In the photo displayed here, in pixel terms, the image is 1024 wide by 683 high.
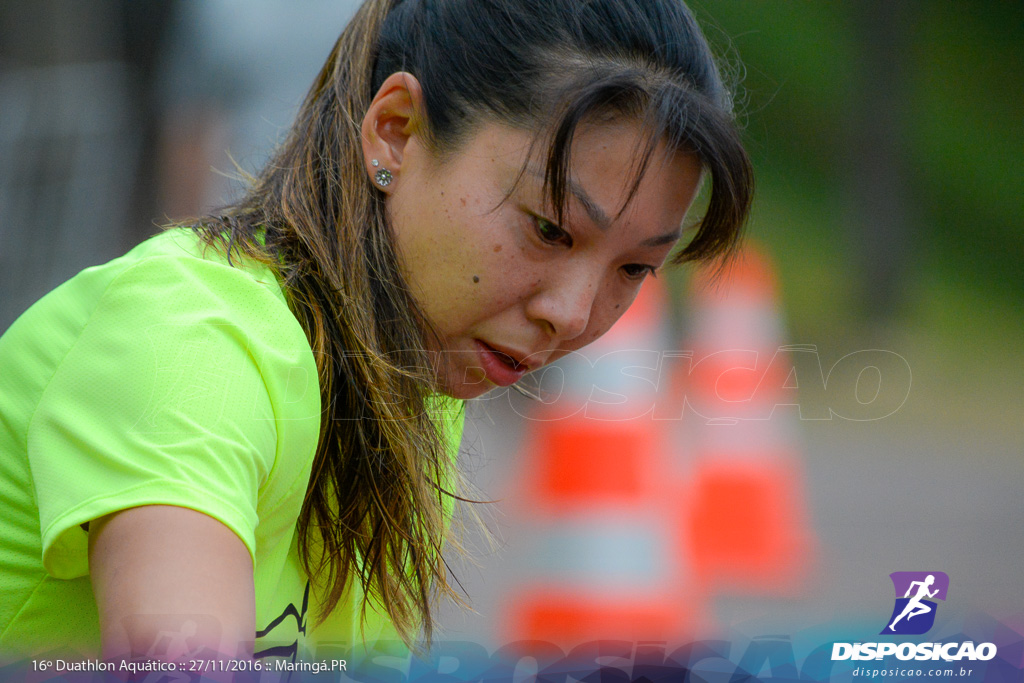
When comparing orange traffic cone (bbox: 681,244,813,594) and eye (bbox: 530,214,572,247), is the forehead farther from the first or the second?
orange traffic cone (bbox: 681,244,813,594)

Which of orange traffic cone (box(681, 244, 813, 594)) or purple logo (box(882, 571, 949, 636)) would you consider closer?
purple logo (box(882, 571, 949, 636))

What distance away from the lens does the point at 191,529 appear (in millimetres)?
744

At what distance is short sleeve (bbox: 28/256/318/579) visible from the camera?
756 millimetres

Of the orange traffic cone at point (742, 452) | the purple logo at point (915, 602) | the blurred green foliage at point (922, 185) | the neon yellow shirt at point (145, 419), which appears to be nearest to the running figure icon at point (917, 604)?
the purple logo at point (915, 602)

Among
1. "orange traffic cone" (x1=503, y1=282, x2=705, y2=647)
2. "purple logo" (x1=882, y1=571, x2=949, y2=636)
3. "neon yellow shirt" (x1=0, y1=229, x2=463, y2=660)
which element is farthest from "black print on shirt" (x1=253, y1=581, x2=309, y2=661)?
"orange traffic cone" (x1=503, y1=282, x2=705, y2=647)

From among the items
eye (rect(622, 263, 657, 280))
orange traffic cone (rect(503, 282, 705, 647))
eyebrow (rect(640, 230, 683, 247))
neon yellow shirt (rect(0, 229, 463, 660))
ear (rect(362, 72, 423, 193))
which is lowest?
orange traffic cone (rect(503, 282, 705, 647))

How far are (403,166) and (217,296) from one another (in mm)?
349

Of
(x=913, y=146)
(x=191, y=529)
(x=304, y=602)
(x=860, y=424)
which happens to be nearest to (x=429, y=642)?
(x=304, y=602)

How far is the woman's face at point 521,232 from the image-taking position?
107 centimetres

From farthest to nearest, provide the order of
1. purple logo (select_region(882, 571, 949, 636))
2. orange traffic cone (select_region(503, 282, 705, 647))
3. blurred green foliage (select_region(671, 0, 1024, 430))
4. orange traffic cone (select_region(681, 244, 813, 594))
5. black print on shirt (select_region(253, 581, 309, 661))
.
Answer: blurred green foliage (select_region(671, 0, 1024, 430)) < orange traffic cone (select_region(681, 244, 813, 594)) < orange traffic cone (select_region(503, 282, 705, 647)) < purple logo (select_region(882, 571, 949, 636)) < black print on shirt (select_region(253, 581, 309, 661))

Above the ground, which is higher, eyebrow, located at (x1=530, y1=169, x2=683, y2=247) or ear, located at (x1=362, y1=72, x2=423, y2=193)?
ear, located at (x1=362, y1=72, x2=423, y2=193)

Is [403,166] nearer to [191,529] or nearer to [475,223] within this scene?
[475,223]

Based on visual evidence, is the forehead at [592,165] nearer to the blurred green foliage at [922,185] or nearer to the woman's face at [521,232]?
the woman's face at [521,232]

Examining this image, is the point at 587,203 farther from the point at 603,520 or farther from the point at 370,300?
the point at 603,520
